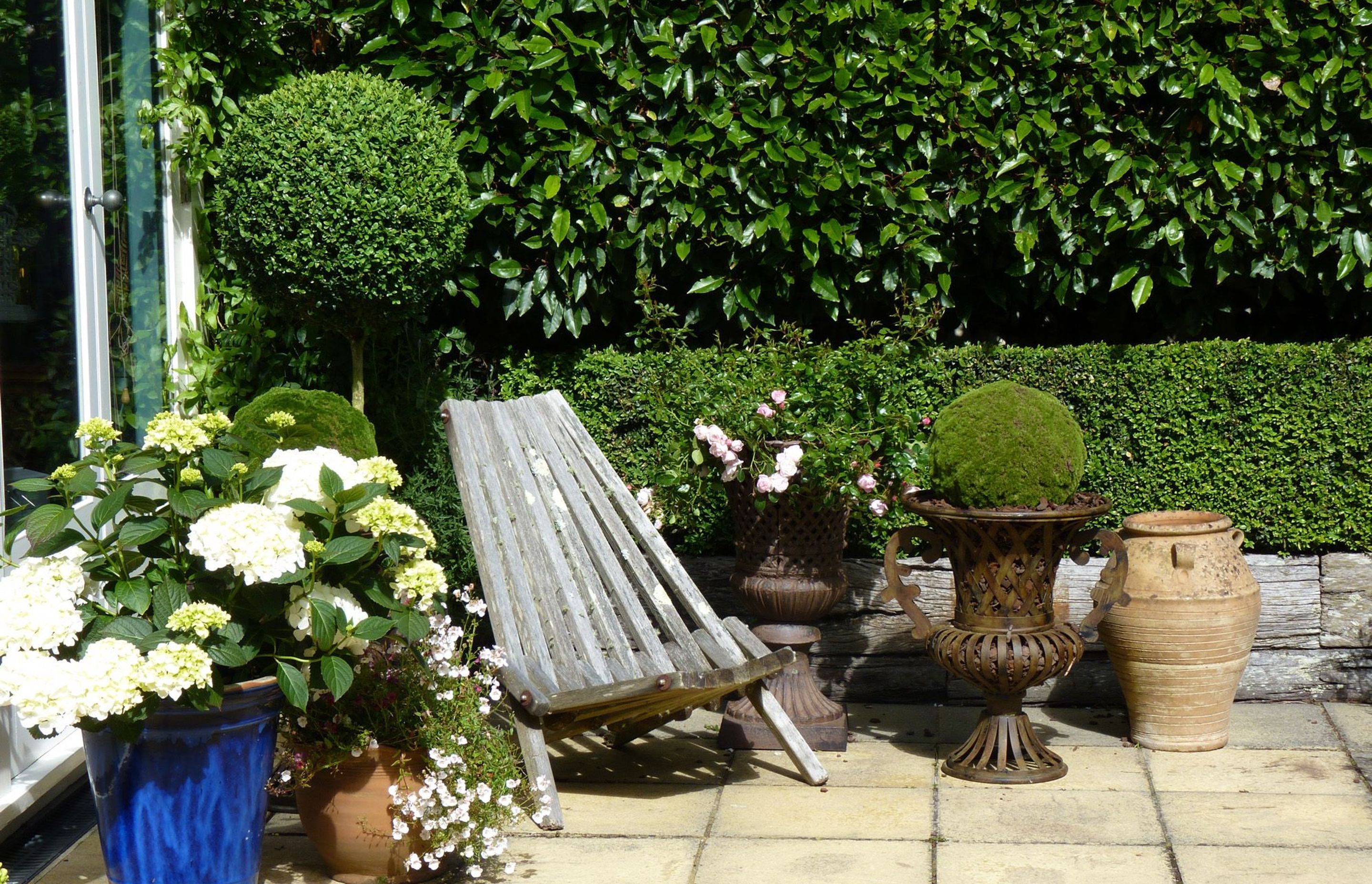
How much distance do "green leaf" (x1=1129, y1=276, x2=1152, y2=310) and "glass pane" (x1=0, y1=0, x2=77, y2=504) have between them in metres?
3.40

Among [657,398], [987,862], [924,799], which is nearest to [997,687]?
[924,799]

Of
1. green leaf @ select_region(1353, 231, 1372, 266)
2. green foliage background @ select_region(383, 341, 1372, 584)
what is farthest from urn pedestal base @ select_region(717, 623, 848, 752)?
green leaf @ select_region(1353, 231, 1372, 266)

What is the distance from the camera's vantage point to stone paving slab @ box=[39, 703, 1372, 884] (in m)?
3.18

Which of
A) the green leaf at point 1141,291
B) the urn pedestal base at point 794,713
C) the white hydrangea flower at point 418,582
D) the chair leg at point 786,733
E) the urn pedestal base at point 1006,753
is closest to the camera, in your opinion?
the white hydrangea flower at point 418,582

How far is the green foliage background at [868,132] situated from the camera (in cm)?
440

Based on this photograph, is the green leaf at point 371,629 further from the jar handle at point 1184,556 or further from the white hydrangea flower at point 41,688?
the jar handle at point 1184,556

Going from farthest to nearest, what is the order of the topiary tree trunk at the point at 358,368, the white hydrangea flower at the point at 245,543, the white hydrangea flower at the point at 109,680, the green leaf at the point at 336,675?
the topiary tree trunk at the point at 358,368
the green leaf at the point at 336,675
the white hydrangea flower at the point at 245,543
the white hydrangea flower at the point at 109,680

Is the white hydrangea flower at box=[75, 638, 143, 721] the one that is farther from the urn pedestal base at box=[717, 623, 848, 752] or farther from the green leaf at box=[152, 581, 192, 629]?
the urn pedestal base at box=[717, 623, 848, 752]

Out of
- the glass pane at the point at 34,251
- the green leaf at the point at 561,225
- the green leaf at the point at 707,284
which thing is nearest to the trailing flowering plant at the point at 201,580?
the glass pane at the point at 34,251

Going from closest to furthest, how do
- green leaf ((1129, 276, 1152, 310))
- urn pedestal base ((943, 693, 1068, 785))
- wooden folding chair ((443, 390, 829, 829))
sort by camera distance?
wooden folding chair ((443, 390, 829, 829)) < urn pedestal base ((943, 693, 1068, 785)) < green leaf ((1129, 276, 1152, 310))

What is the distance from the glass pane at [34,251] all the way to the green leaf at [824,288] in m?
2.37

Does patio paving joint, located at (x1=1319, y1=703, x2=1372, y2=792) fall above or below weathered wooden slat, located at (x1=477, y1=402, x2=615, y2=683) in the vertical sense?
below

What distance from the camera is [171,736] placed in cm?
271

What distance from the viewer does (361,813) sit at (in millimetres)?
3027
